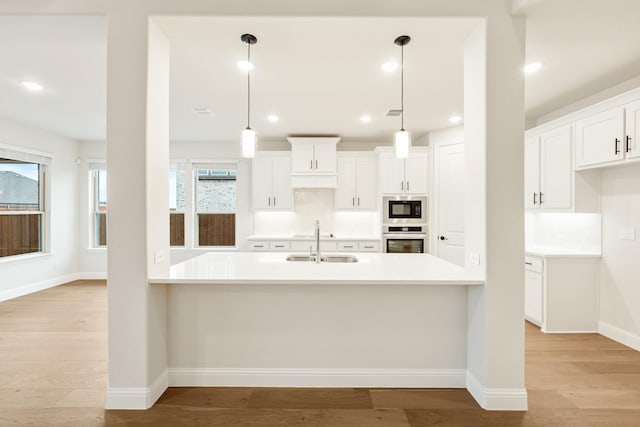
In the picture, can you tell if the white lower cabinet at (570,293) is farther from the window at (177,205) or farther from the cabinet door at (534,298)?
the window at (177,205)

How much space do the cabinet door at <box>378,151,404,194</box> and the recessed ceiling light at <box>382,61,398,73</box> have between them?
229 cm

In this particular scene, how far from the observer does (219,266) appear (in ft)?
8.50

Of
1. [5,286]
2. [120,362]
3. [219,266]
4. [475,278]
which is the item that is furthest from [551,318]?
[5,286]

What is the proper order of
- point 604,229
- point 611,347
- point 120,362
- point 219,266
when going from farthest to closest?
point 604,229, point 611,347, point 219,266, point 120,362

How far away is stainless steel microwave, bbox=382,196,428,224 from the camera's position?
17.2 ft

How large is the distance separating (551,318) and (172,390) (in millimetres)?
3775

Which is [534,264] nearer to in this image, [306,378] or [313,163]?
[306,378]

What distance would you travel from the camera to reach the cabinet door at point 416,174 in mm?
5211

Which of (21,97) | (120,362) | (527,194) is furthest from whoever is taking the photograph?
(527,194)

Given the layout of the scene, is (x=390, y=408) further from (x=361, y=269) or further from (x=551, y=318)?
(x=551, y=318)

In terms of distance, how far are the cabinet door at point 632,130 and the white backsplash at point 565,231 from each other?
90 cm

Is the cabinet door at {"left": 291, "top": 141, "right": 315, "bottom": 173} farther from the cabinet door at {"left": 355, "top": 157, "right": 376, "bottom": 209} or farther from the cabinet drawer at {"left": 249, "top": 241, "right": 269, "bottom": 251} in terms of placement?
the cabinet drawer at {"left": 249, "top": 241, "right": 269, "bottom": 251}

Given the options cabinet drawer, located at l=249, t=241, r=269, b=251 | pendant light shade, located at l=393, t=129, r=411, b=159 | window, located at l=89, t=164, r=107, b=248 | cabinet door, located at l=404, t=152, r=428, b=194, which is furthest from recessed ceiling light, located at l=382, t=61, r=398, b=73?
window, located at l=89, t=164, r=107, b=248

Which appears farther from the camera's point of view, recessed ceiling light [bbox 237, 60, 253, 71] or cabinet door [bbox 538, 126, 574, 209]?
cabinet door [bbox 538, 126, 574, 209]
